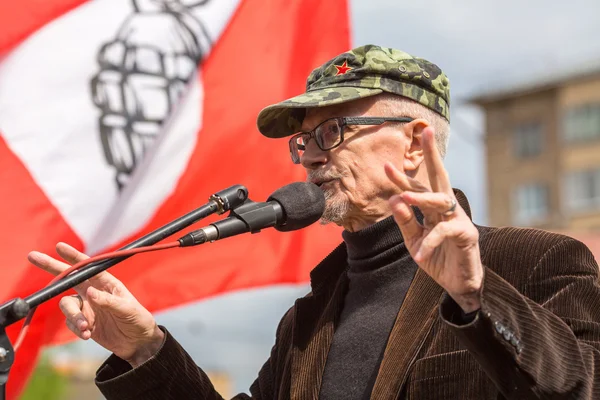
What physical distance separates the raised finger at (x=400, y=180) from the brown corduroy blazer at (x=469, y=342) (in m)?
0.26

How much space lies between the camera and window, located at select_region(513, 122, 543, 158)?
32.3 m

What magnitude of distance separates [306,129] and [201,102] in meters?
1.56

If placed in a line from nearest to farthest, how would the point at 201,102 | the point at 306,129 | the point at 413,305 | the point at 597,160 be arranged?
the point at 413,305 < the point at 306,129 < the point at 201,102 < the point at 597,160

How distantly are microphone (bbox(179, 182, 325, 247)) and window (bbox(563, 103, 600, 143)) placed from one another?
96.7 feet

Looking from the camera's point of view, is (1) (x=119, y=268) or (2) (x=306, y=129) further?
(1) (x=119, y=268)

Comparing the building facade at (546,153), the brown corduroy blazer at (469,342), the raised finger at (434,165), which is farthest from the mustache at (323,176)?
the building facade at (546,153)

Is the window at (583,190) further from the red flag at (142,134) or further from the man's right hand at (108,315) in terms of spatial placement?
the man's right hand at (108,315)

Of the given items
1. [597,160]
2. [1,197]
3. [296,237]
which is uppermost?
[1,197]

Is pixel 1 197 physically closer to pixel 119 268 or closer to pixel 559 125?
pixel 119 268

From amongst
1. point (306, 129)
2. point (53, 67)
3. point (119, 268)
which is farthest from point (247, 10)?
point (306, 129)

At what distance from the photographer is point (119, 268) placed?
433 cm

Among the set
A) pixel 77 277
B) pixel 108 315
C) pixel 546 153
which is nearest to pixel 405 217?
pixel 77 277

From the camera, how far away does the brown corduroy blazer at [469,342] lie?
7.29ft

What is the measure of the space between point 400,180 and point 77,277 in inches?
30.4
